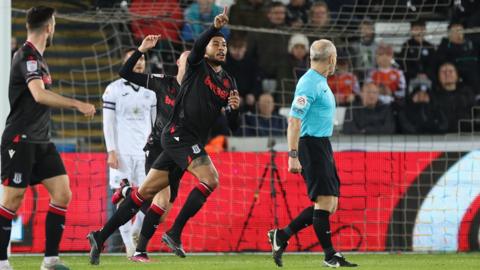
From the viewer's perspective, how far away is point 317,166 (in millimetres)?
10539

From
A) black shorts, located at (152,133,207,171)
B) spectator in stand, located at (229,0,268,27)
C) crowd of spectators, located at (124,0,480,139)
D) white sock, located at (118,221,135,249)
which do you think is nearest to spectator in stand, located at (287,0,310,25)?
crowd of spectators, located at (124,0,480,139)

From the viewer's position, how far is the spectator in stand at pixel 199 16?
17703 millimetres

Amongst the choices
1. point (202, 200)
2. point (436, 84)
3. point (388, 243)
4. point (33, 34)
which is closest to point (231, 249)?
point (388, 243)

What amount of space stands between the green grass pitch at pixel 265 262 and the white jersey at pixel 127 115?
4.26ft

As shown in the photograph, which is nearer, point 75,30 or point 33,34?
point 33,34

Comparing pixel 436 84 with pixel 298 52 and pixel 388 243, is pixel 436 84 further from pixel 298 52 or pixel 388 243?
pixel 388 243

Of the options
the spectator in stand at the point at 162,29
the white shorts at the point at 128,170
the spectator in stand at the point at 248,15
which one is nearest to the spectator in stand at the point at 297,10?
the spectator in stand at the point at 248,15

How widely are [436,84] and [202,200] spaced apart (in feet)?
23.5

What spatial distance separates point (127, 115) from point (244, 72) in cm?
482

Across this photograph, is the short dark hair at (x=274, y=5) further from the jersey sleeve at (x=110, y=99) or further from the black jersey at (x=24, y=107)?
the black jersey at (x=24, y=107)

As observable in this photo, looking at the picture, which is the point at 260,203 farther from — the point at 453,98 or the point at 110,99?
the point at 453,98

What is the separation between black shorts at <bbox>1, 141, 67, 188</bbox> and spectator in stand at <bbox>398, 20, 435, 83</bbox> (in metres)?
8.87

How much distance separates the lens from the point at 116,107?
13117mm

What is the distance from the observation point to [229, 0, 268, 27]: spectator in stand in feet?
60.2
